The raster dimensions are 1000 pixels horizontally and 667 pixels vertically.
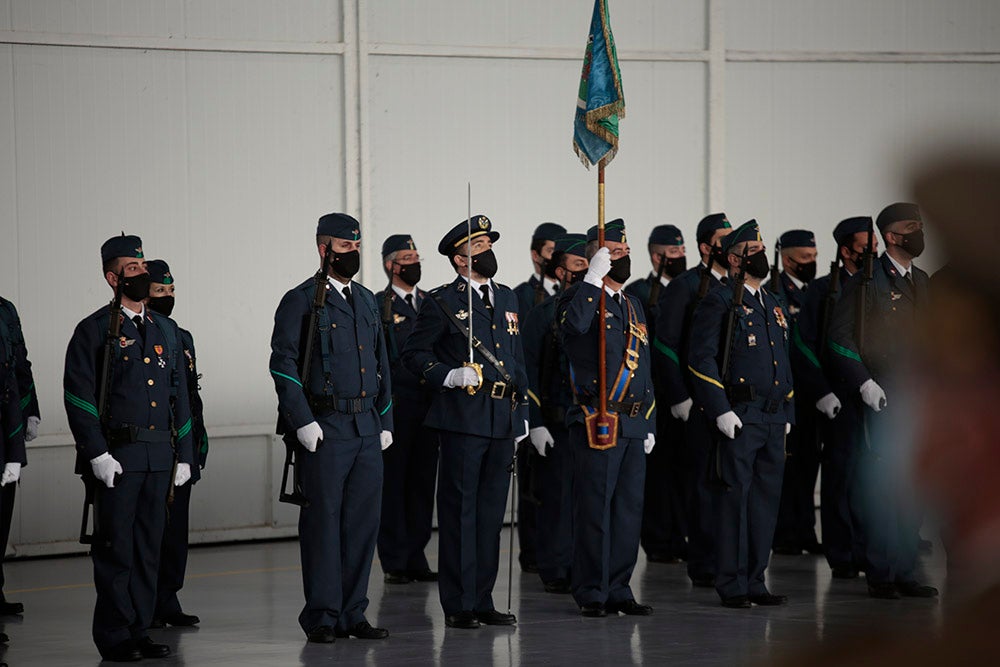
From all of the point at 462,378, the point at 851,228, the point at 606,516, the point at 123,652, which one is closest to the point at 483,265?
the point at 462,378

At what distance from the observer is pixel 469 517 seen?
21.6 ft

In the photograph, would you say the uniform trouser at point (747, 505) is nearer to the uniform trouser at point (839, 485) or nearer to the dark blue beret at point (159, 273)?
Answer: the uniform trouser at point (839, 485)

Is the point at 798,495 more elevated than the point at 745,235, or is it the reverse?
the point at 745,235

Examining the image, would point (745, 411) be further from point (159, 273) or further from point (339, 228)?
point (159, 273)

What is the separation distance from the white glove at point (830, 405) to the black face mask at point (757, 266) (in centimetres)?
114

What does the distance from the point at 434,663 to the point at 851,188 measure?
6.46 meters

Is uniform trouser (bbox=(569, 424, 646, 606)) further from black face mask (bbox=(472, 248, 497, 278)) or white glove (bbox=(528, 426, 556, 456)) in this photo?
black face mask (bbox=(472, 248, 497, 278))

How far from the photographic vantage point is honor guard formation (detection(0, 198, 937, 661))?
19.7 feet

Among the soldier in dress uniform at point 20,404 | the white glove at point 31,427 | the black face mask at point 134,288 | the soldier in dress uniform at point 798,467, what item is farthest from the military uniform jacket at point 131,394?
the soldier in dress uniform at point 798,467

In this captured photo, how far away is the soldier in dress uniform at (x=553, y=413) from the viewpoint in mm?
7645

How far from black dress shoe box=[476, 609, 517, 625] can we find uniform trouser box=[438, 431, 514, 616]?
0.07 feet

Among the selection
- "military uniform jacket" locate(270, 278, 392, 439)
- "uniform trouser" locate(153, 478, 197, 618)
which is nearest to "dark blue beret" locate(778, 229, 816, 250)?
"military uniform jacket" locate(270, 278, 392, 439)

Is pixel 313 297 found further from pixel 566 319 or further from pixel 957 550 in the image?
pixel 957 550

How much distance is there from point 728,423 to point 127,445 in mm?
2725
